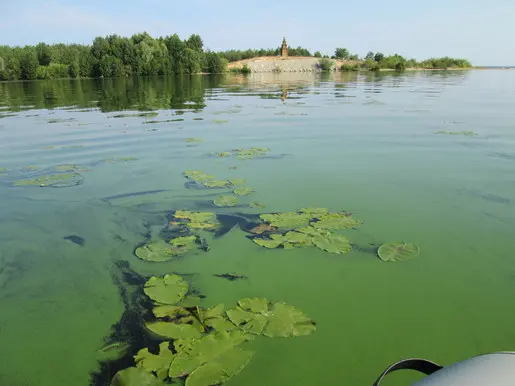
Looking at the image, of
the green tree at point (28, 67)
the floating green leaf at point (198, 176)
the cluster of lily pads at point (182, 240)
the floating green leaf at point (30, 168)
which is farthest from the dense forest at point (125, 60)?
the cluster of lily pads at point (182, 240)

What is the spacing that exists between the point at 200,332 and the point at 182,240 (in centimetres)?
125

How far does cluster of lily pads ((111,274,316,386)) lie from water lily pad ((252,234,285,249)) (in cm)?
78

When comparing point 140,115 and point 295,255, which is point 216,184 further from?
point 140,115

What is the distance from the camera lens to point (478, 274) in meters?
2.72

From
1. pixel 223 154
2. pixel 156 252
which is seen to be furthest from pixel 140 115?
pixel 156 252

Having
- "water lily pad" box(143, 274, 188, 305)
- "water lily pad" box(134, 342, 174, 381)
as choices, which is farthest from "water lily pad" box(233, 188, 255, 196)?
"water lily pad" box(134, 342, 174, 381)

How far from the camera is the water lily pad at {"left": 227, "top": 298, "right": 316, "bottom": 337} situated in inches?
84.7

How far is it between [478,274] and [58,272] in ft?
10.8

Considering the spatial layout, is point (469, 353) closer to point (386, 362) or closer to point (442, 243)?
point (386, 362)

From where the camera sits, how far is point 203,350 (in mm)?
1961

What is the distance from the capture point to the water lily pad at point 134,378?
1.82 metres

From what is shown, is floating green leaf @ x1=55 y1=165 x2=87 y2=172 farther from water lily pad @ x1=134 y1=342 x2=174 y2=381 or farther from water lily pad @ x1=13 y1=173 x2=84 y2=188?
water lily pad @ x1=134 y1=342 x2=174 y2=381

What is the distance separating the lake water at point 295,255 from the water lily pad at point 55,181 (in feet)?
0.39

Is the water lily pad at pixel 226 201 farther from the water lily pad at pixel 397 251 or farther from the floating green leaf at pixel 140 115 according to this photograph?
the floating green leaf at pixel 140 115
